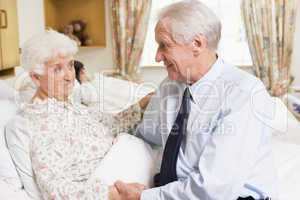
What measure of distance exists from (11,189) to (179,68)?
2.50 feet

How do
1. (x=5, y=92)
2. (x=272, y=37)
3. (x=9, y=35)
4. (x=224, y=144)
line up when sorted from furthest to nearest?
(x=272, y=37) → (x=9, y=35) → (x=5, y=92) → (x=224, y=144)

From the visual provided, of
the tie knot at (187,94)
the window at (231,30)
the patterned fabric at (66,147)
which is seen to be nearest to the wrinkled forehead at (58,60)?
the patterned fabric at (66,147)

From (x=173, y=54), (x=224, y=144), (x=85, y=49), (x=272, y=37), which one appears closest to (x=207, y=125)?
(x=224, y=144)

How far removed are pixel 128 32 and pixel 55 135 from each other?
7.48 feet

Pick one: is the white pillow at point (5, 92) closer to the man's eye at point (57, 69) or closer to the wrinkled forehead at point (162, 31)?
the man's eye at point (57, 69)

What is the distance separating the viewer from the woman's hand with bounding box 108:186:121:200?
1.28 m

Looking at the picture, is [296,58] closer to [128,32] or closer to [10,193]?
[128,32]

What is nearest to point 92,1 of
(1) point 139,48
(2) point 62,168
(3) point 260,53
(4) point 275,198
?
(1) point 139,48

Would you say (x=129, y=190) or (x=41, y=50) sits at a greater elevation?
(x=41, y=50)

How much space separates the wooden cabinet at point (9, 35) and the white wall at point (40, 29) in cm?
25

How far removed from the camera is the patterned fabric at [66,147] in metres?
1.26

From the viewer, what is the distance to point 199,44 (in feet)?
4.11

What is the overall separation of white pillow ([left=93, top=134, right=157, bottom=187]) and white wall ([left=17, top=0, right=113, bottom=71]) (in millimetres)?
1590

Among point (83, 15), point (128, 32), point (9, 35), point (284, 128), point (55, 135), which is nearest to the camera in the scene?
point (55, 135)
